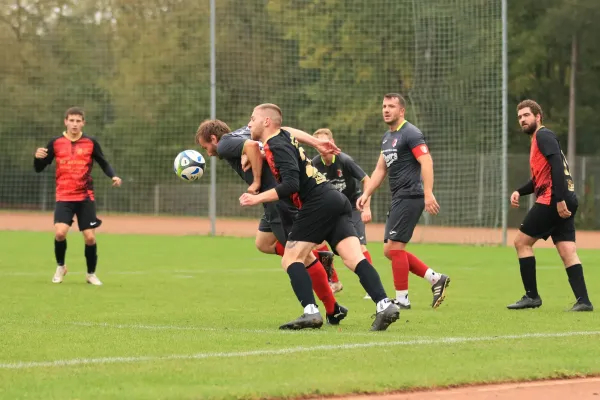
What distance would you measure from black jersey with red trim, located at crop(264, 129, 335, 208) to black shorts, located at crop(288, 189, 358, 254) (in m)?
0.07

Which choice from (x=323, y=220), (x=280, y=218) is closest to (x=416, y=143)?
(x=280, y=218)

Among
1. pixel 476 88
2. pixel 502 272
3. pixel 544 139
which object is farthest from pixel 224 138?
pixel 476 88

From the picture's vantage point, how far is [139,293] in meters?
13.3

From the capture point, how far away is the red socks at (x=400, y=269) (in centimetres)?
1144

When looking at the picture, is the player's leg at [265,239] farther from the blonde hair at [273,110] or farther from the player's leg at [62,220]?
the player's leg at [62,220]

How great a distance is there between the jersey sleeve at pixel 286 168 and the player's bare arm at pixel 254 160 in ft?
2.08

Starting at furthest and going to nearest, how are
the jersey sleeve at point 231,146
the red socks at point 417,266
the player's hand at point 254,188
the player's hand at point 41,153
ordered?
1. the player's hand at point 41,153
2. the red socks at point 417,266
3. the jersey sleeve at point 231,146
4. the player's hand at point 254,188

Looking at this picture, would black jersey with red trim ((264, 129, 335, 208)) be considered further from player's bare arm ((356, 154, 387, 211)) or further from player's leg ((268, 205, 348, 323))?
player's bare arm ((356, 154, 387, 211))

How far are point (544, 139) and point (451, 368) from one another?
4757 millimetres

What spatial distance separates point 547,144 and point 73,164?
637 centimetres

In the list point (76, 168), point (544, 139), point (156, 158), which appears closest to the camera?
point (544, 139)

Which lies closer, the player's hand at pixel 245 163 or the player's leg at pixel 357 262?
the player's leg at pixel 357 262

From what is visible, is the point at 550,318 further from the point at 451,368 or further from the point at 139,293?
the point at 139,293

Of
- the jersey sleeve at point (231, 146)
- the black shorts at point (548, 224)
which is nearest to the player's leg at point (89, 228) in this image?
the jersey sleeve at point (231, 146)
